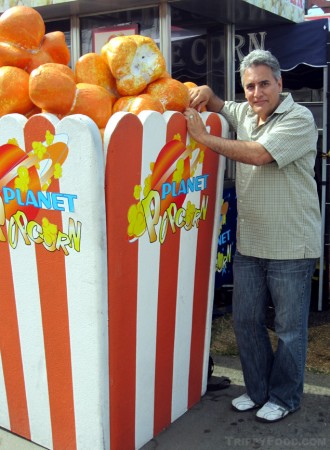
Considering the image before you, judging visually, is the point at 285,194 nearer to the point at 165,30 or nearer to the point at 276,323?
the point at 276,323

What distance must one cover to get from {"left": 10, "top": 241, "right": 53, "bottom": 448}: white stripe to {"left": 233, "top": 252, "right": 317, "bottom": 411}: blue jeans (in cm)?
104

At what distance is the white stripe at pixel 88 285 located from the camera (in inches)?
81.5

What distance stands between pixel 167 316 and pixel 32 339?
62cm

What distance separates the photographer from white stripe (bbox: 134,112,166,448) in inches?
90.0

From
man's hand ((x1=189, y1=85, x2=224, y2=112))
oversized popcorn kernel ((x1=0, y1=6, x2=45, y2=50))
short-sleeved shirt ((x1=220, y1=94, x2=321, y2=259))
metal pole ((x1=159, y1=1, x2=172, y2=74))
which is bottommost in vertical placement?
short-sleeved shirt ((x1=220, y1=94, x2=321, y2=259))

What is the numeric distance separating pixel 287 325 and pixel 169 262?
2.26 ft

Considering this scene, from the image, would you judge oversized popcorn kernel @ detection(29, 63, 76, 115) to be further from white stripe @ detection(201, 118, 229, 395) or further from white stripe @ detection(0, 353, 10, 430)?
white stripe @ detection(0, 353, 10, 430)

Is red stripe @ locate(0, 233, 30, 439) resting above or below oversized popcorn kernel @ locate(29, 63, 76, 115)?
below

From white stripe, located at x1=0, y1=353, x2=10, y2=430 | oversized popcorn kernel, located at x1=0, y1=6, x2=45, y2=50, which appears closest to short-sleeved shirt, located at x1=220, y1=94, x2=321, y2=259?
oversized popcorn kernel, located at x1=0, y1=6, x2=45, y2=50

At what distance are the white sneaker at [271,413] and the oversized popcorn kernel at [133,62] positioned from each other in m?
1.71

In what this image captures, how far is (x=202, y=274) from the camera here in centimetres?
285

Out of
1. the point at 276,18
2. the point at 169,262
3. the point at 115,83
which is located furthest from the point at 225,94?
the point at 169,262

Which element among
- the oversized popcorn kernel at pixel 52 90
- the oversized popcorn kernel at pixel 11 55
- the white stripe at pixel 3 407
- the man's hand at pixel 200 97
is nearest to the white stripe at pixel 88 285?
the oversized popcorn kernel at pixel 52 90

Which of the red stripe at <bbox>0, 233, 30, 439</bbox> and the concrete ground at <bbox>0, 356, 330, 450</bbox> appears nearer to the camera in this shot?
the red stripe at <bbox>0, 233, 30, 439</bbox>
